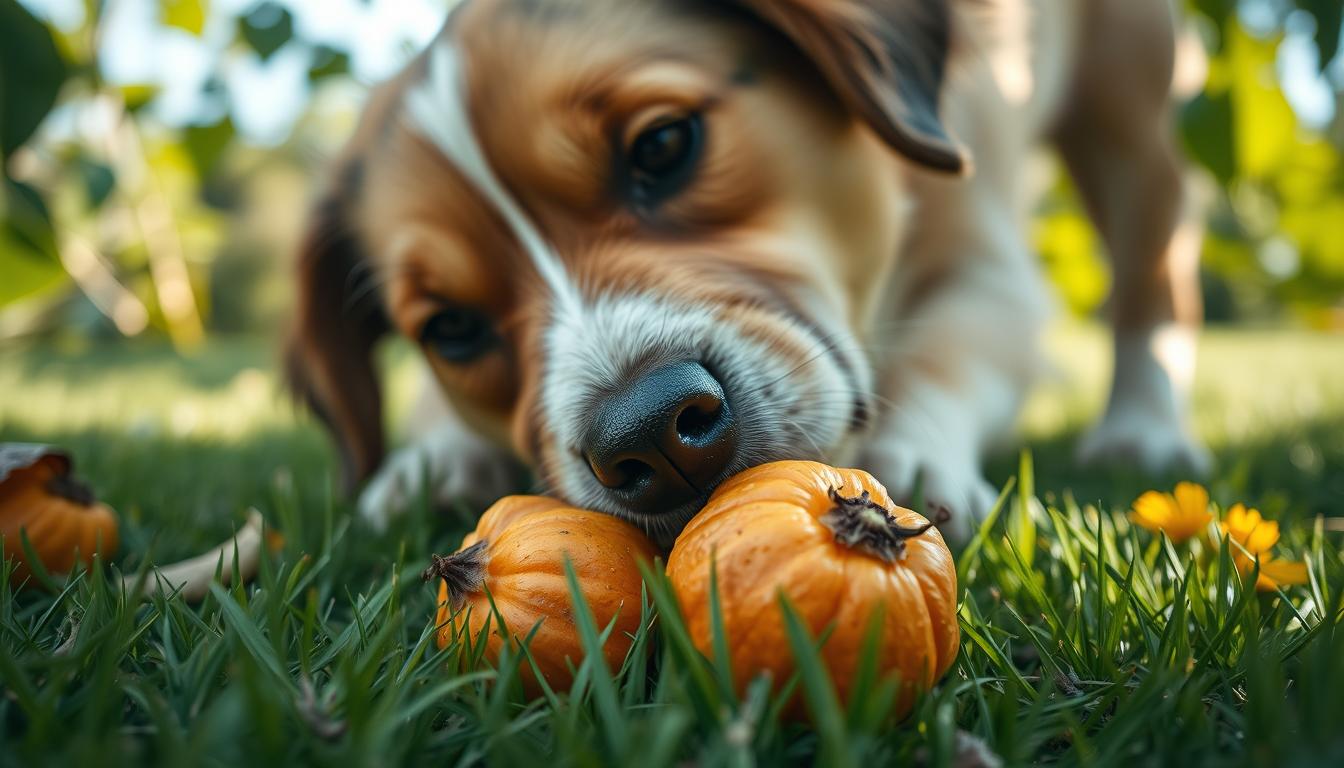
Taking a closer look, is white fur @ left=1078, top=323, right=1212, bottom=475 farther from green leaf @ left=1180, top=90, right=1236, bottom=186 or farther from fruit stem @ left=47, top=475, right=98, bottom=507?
fruit stem @ left=47, top=475, right=98, bottom=507

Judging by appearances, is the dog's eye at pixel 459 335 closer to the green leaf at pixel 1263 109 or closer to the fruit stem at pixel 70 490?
the fruit stem at pixel 70 490

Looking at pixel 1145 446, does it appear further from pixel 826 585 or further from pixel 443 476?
pixel 826 585

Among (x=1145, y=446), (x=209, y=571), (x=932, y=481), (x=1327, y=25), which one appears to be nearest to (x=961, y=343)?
(x=1145, y=446)

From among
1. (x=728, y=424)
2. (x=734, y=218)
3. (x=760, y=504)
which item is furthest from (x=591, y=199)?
(x=760, y=504)

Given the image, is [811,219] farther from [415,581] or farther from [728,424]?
[415,581]

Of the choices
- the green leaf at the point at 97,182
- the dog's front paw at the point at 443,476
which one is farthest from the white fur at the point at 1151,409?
the green leaf at the point at 97,182

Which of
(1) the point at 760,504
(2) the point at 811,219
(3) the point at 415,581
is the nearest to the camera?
(1) the point at 760,504

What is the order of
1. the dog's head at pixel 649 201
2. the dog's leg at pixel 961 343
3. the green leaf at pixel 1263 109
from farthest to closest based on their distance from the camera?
the green leaf at pixel 1263 109, the dog's leg at pixel 961 343, the dog's head at pixel 649 201
